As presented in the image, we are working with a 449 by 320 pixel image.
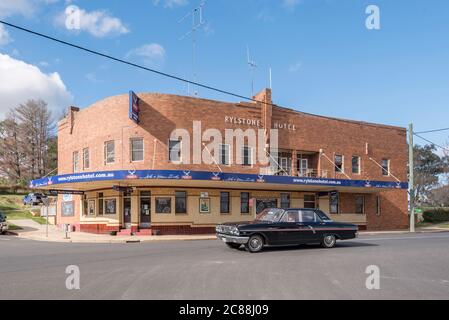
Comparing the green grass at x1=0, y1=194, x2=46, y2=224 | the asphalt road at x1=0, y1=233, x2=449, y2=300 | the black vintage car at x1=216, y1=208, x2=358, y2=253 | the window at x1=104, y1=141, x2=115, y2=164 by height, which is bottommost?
the green grass at x1=0, y1=194, x2=46, y2=224

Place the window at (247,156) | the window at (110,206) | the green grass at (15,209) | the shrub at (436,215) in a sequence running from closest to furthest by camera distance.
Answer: the window at (110,206) → the window at (247,156) → the green grass at (15,209) → the shrub at (436,215)

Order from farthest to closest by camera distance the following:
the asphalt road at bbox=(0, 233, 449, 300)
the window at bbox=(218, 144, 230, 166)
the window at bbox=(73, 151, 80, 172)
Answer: the window at bbox=(73, 151, 80, 172), the window at bbox=(218, 144, 230, 166), the asphalt road at bbox=(0, 233, 449, 300)

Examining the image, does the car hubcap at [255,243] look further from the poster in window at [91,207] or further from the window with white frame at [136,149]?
the poster in window at [91,207]

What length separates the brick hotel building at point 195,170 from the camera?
86.6 ft

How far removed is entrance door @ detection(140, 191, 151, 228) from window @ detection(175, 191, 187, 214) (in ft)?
5.53

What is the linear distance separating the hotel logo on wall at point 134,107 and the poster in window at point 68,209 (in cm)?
1086

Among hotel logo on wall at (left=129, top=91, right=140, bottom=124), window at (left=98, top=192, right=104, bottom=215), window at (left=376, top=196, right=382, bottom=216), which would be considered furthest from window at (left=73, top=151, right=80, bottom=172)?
window at (left=376, top=196, right=382, bottom=216)

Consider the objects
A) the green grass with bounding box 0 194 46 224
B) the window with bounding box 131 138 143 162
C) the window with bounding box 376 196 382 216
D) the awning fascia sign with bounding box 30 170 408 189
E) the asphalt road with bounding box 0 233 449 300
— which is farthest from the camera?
the green grass with bounding box 0 194 46 224

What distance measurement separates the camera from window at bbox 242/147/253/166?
29.2 m

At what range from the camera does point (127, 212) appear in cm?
2736

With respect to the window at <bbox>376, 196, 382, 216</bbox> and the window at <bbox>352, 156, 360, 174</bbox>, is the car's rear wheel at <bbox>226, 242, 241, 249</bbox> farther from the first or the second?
the window at <bbox>376, 196, 382, 216</bbox>

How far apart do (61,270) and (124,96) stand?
699 inches

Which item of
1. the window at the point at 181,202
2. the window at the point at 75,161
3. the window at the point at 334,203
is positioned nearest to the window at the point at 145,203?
the window at the point at 181,202

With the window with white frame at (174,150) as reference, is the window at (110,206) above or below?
below
